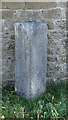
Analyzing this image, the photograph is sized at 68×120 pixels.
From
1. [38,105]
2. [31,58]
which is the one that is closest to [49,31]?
[31,58]

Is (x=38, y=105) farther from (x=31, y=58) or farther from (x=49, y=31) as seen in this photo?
(x=49, y=31)

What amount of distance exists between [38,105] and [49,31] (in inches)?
59.3

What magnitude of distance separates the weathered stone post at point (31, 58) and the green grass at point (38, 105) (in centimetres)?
17

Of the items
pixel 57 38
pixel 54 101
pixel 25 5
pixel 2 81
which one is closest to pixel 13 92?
pixel 2 81

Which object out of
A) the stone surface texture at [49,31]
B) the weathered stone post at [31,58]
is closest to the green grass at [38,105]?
the weathered stone post at [31,58]

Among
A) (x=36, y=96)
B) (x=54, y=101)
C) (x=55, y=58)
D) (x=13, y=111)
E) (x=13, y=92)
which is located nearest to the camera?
(x=13, y=111)

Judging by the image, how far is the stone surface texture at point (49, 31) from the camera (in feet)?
12.0

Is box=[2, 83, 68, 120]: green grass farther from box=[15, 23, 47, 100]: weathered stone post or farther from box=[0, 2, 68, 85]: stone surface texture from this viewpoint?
box=[0, 2, 68, 85]: stone surface texture

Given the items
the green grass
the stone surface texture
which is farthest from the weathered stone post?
the stone surface texture

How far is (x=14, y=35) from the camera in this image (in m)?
3.74

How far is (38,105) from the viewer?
3.15 metres

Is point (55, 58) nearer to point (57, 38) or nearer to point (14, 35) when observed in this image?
point (57, 38)

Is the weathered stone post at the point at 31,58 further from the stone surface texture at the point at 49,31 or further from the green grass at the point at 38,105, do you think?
the stone surface texture at the point at 49,31

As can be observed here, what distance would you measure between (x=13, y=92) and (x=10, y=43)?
0.97 metres
